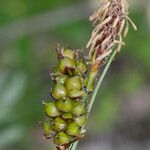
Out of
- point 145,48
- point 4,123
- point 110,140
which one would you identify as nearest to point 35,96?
point 4,123

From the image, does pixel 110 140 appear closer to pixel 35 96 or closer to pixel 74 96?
pixel 35 96

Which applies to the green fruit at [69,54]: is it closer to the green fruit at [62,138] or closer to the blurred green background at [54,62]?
the green fruit at [62,138]

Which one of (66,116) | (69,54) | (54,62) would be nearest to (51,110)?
(66,116)

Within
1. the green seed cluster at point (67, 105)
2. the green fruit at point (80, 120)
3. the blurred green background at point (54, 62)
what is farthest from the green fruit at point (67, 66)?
the blurred green background at point (54, 62)

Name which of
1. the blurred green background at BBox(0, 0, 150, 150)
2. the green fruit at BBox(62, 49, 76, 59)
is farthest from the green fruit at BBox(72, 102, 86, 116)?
the blurred green background at BBox(0, 0, 150, 150)

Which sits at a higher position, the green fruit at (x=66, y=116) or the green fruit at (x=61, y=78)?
the green fruit at (x=61, y=78)

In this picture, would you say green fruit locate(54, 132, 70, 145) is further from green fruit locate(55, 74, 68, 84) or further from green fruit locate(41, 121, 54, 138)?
green fruit locate(55, 74, 68, 84)
